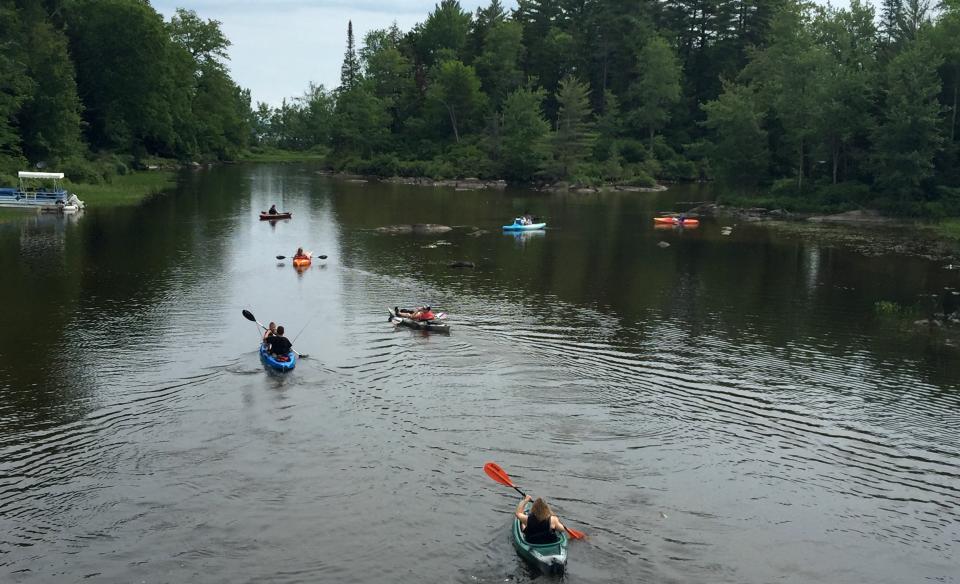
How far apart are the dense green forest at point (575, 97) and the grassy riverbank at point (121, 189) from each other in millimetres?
2289

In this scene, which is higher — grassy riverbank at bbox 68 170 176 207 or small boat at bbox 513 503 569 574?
grassy riverbank at bbox 68 170 176 207

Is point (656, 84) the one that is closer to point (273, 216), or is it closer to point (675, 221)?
point (675, 221)

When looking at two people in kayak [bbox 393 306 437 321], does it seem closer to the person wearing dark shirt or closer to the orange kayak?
the person wearing dark shirt

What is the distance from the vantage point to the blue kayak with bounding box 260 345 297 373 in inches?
1100

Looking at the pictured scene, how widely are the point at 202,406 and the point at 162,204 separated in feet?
183

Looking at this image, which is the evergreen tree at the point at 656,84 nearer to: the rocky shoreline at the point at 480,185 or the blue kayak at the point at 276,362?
the rocky shoreline at the point at 480,185

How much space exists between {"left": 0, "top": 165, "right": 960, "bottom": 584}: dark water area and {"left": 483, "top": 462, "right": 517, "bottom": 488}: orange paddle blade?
2.20 feet

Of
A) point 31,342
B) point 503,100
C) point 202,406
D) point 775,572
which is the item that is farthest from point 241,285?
point 503,100

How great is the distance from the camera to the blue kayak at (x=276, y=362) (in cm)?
2794

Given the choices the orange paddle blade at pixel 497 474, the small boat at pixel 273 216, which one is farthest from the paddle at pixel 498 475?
the small boat at pixel 273 216

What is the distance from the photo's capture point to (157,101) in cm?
9900

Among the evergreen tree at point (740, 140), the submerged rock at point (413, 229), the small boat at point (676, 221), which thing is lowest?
the submerged rock at point (413, 229)

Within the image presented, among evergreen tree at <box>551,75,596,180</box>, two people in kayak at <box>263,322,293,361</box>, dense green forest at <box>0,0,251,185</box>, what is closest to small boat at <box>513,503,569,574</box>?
two people in kayak at <box>263,322,293,361</box>

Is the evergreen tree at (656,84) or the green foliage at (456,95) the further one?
the green foliage at (456,95)
